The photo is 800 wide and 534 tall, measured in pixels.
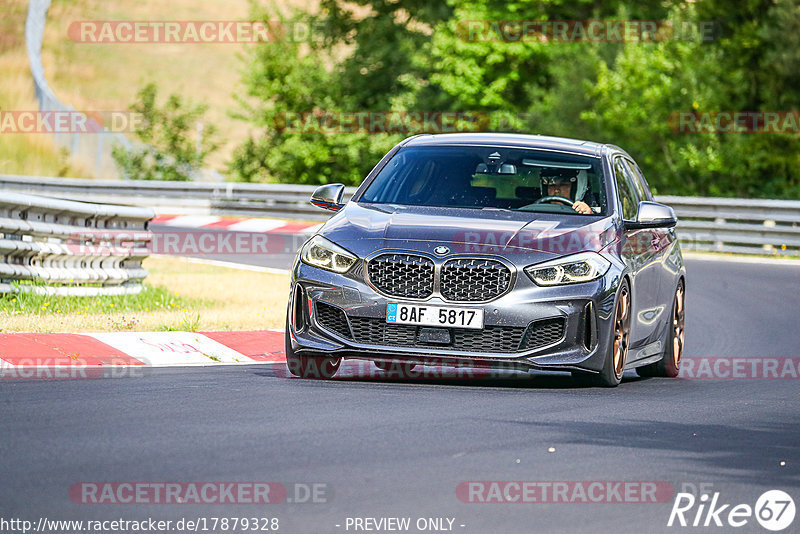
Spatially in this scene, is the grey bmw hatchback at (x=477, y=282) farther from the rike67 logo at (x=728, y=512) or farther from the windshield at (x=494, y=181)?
the rike67 logo at (x=728, y=512)

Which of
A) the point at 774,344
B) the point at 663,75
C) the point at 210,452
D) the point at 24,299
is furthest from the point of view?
the point at 663,75

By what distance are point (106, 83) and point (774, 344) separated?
7996 cm

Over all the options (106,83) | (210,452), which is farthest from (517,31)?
(106,83)

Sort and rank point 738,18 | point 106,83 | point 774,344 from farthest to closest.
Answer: point 106,83, point 738,18, point 774,344

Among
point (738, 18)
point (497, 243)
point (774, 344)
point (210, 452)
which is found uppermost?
point (738, 18)

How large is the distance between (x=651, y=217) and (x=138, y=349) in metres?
3.84

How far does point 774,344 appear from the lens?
47.9 feet

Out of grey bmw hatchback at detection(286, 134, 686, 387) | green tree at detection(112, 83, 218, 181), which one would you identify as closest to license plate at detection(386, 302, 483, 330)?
grey bmw hatchback at detection(286, 134, 686, 387)

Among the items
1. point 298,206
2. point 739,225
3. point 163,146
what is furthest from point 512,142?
point 163,146

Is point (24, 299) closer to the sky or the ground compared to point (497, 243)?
closer to the ground

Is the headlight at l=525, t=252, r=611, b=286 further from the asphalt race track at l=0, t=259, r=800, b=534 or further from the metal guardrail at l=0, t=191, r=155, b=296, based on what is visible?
the metal guardrail at l=0, t=191, r=155, b=296

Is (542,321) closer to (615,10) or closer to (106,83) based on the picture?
(615,10)

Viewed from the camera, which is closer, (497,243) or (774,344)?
(497,243)

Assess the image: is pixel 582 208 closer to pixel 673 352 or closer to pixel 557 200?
pixel 557 200
